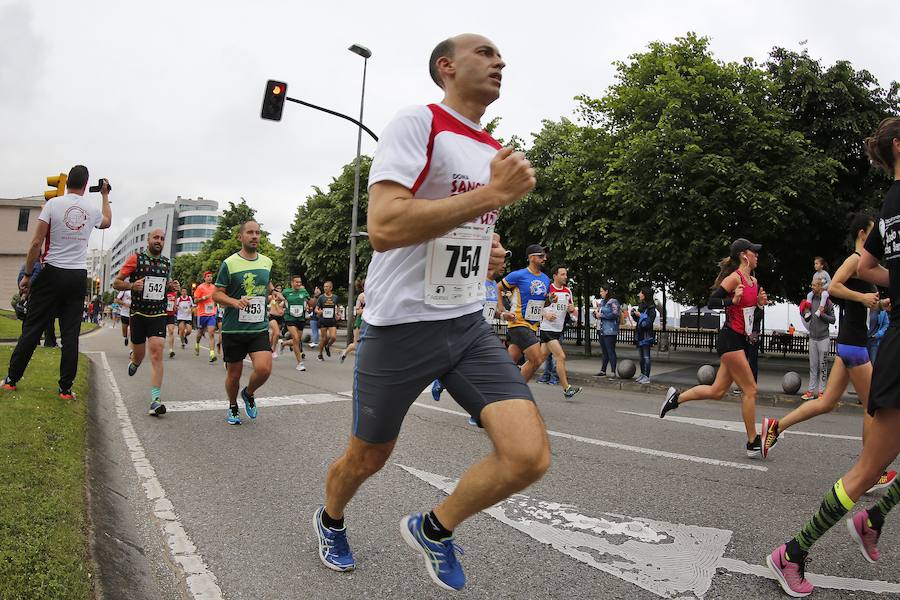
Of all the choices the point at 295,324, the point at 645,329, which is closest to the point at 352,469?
the point at 645,329

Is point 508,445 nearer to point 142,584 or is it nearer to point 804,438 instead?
point 142,584

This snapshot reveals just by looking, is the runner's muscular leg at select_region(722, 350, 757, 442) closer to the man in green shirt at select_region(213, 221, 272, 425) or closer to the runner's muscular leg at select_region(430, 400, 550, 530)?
the runner's muscular leg at select_region(430, 400, 550, 530)

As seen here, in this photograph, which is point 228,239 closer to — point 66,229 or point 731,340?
point 66,229

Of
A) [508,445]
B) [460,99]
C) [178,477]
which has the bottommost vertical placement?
[178,477]

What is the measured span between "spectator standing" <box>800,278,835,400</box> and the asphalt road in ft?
12.0

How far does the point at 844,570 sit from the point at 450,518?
2003 mm

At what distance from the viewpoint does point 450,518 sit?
2365 mm

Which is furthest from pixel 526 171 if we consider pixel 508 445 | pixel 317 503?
pixel 317 503

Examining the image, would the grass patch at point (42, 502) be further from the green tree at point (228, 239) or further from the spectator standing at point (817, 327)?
the green tree at point (228, 239)

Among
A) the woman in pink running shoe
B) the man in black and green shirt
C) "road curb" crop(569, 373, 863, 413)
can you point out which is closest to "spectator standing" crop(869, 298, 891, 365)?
"road curb" crop(569, 373, 863, 413)

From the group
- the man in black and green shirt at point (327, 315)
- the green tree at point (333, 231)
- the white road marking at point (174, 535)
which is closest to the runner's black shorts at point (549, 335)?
the white road marking at point (174, 535)

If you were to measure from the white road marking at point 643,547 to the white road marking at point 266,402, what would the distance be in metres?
4.91

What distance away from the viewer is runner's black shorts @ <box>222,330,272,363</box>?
662cm

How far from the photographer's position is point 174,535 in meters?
3.50
